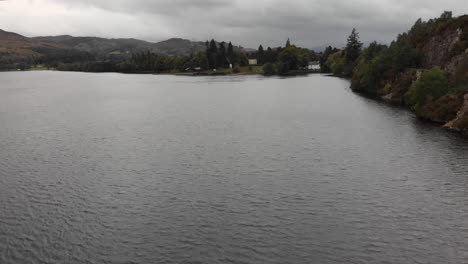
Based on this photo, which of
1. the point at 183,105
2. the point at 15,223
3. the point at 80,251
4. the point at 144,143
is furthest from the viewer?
the point at 183,105

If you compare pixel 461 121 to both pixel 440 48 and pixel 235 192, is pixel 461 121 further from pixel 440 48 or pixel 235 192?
pixel 440 48

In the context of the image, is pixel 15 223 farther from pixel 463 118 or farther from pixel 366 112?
pixel 366 112

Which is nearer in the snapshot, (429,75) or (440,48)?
(429,75)

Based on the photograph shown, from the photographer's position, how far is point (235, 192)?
53.8m

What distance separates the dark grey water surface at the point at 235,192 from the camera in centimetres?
3950

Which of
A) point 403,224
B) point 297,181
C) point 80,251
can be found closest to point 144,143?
point 297,181

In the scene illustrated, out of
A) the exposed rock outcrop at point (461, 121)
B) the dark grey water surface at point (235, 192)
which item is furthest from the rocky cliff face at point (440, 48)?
the dark grey water surface at point (235, 192)

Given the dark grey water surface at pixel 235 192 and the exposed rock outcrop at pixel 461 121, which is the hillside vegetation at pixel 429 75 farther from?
the dark grey water surface at pixel 235 192

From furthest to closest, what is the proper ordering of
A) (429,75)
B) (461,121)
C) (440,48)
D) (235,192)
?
1. (440,48)
2. (429,75)
3. (461,121)
4. (235,192)

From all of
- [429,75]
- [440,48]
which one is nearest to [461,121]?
[429,75]

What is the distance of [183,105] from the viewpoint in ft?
458

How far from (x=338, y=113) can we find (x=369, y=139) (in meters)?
32.9

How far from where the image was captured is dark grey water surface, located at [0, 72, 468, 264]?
39.5 m

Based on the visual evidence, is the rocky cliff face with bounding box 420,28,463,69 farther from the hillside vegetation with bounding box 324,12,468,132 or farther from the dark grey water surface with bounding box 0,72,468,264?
the dark grey water surface with bounding box 0,72,468,264
